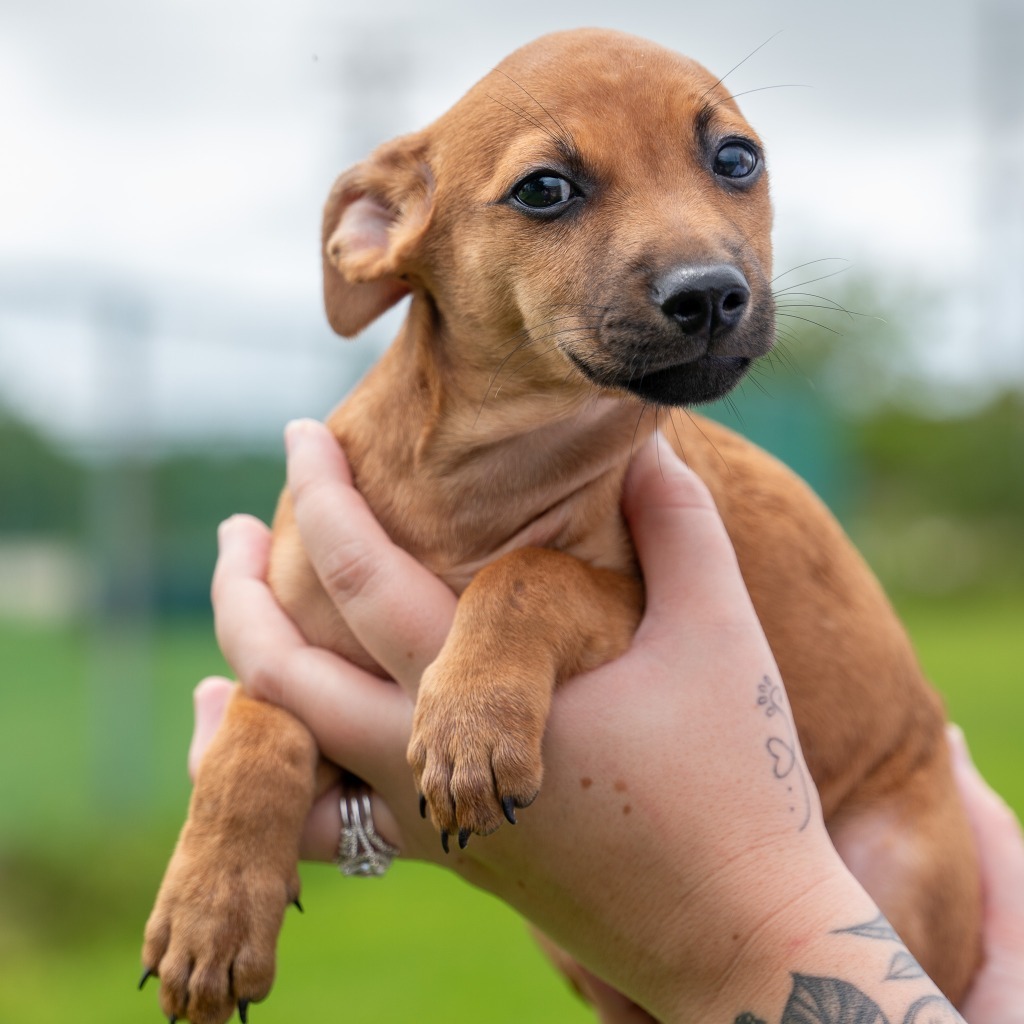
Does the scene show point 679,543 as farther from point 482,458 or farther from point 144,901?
point 144,901

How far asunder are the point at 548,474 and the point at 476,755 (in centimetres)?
92

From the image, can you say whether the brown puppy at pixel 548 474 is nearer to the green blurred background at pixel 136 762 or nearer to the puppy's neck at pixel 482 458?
the puppy's neck at pixel 482 458

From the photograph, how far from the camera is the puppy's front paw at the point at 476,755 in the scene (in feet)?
8.02

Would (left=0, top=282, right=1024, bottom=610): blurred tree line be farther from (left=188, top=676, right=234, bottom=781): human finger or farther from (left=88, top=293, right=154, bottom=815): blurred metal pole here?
(left=188, top=676, right=234, bottom=781): human finger

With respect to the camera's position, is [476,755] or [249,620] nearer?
[476,755]

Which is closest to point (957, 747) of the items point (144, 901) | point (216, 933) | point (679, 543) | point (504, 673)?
point (679, 543)

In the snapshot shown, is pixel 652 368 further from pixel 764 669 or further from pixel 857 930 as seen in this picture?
pixel 857 930

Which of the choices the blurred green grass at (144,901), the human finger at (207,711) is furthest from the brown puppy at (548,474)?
the blurred green grass at (144,901)

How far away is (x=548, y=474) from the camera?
3.16 m

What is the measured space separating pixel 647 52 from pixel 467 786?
5.70ft

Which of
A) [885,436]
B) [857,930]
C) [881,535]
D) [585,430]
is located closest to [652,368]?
[585,430]

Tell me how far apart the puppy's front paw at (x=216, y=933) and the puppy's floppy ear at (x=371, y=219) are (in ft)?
4.53

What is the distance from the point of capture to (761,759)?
2.65 m

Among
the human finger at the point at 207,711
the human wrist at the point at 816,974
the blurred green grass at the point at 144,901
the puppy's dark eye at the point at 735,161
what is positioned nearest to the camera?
the human wrist at the point at 816,974
